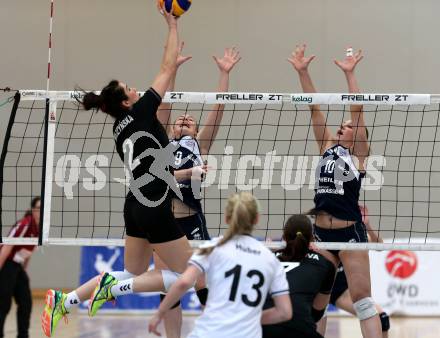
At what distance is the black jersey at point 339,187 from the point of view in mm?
6949

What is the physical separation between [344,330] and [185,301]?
329 cm

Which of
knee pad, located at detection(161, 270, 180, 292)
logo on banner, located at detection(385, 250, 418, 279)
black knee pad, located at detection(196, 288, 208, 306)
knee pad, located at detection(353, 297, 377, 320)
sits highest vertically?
knee pad, located at detection(161, 270, 180, 292)

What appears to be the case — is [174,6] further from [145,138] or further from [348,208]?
[348,208]

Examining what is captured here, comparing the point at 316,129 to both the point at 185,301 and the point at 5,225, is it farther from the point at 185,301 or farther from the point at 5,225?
the point at 5,225

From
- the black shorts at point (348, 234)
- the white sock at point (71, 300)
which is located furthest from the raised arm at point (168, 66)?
the black shorts at point (348, 234)

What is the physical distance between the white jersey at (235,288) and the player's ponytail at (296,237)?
809 millimetres

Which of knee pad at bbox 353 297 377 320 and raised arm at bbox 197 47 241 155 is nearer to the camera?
knee pad at bbox 353 297 377 320

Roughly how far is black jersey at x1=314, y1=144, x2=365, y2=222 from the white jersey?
8.06ft

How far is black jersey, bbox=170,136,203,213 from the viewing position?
23.4 ft

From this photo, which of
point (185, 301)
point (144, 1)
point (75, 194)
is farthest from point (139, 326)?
point (144, 1)

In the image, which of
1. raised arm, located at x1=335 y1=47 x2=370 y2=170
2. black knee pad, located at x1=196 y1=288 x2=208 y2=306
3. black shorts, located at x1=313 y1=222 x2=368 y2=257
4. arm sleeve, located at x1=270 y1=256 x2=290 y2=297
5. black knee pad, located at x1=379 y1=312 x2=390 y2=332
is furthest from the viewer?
black knee pad, located at x1=379 y1=312 x2=390 y2=332

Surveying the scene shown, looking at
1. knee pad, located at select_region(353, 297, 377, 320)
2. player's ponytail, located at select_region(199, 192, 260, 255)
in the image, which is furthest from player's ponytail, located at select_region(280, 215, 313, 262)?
knee pad, located at select_region(353, 297, 377, 320)

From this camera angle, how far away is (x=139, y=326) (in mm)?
11734

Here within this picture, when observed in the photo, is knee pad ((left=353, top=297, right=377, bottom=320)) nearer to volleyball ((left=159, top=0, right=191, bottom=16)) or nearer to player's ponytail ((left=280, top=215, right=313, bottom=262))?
player's ponytail ((left=280, top=215, right=313, bottom=262))
